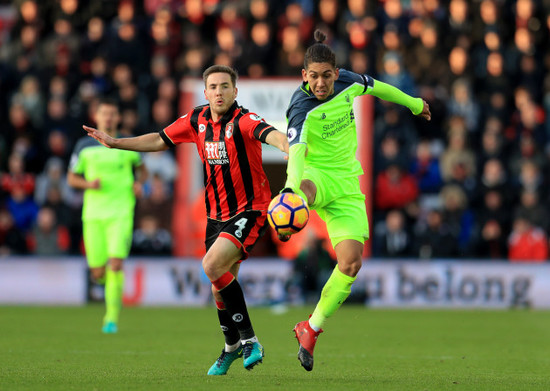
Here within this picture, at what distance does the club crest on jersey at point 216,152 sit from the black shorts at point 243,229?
448 millimetres

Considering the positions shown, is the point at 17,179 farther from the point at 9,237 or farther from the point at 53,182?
the point at 9,237

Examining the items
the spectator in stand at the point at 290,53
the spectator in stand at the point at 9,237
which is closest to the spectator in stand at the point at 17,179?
the spectator in stand at the point at 9,237

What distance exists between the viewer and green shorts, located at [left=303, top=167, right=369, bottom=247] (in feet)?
27.0

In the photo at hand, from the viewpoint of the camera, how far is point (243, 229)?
8070mm

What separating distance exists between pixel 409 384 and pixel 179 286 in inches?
434

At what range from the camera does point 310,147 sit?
840cm

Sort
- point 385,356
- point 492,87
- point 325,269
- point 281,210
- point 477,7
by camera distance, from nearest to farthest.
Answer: point 281,210
point 385,356
point 325,269
point 492,87
point 477,7

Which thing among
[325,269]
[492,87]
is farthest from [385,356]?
[492,87]

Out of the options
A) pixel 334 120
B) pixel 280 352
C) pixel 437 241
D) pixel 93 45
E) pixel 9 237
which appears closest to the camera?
pixel 334 120

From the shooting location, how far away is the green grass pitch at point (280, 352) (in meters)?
7.54

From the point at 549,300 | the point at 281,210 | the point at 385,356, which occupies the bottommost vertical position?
the point at 549,300

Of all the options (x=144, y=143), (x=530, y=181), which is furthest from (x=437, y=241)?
(x=144, y=143)

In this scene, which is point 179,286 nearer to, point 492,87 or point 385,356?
point 492,87

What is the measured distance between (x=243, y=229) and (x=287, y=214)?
0.79 meters
